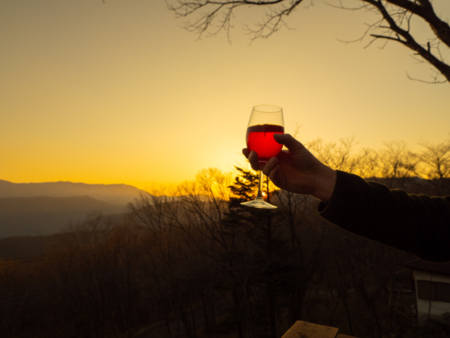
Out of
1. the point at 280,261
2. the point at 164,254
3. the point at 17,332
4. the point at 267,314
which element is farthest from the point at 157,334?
the point at 280,261

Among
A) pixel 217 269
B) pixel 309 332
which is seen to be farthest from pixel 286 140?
pixel 217 269

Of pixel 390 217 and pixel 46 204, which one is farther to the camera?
pixel 46 204

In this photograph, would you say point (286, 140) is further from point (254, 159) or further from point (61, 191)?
point (61, 191)

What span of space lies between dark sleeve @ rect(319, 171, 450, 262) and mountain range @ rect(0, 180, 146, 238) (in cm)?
4977

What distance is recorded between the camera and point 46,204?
83.3 m

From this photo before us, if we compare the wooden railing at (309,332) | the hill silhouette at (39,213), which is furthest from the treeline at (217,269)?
the hill silhouette at (39,213)

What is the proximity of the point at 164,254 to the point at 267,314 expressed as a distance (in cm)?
1299

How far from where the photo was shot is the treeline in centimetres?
2067

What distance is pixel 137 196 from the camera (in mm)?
31062

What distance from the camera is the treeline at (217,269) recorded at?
20.7 metres

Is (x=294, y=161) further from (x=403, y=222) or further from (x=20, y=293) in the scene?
(x=20, y=293)

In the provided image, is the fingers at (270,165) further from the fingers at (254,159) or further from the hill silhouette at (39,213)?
the hill silhouette at (39,213)

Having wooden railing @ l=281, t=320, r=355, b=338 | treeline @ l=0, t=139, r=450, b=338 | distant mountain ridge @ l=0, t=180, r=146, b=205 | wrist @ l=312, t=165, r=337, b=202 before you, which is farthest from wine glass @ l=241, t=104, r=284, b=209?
distant mountain ridge @ l=0, t=180, r=146, b=205

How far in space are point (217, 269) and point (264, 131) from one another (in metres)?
25.7
